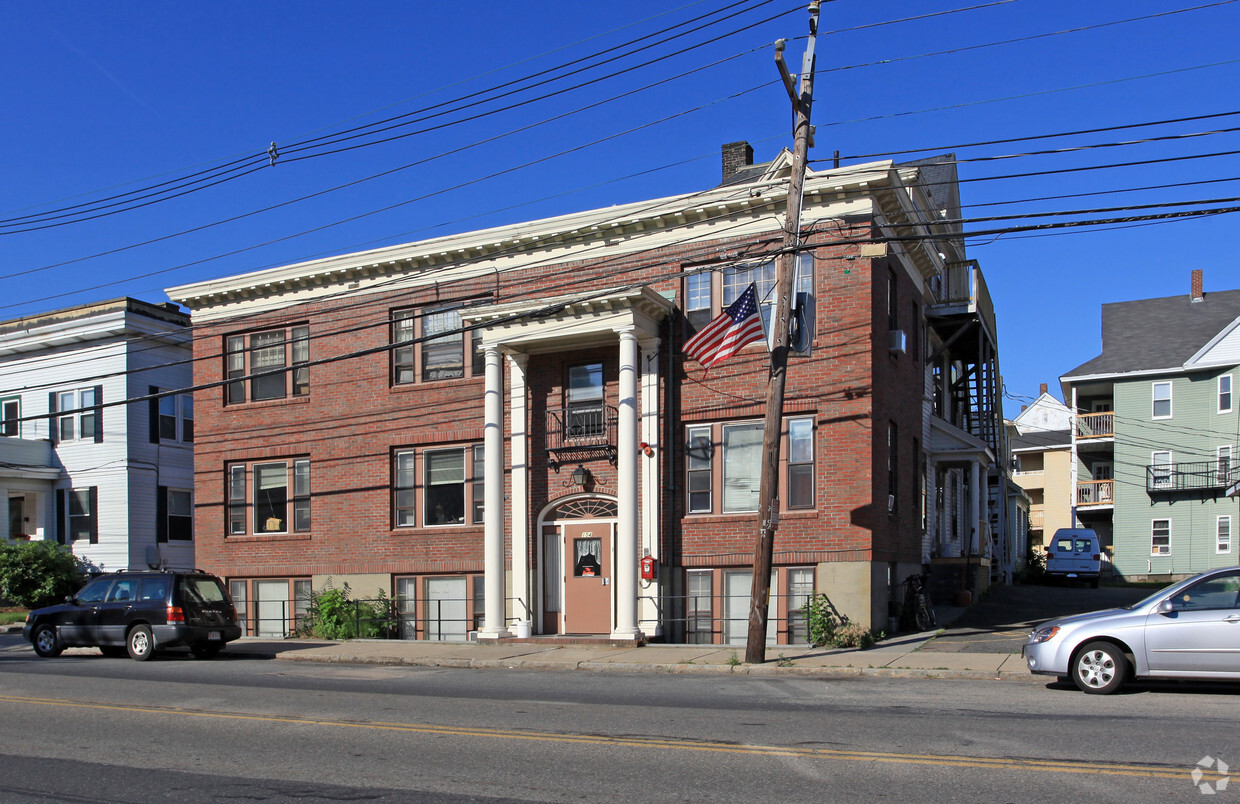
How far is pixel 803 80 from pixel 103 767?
13483 mm

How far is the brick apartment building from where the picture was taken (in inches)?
795

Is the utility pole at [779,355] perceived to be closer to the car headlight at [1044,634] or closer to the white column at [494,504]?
the car headlight at [1044,634]

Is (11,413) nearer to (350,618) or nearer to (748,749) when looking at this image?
(350,618)

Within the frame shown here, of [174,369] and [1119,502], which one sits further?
[1119,502]

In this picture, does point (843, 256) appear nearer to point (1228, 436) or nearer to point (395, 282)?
point (395, 282)

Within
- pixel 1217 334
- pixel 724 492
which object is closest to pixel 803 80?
pixel 724 492

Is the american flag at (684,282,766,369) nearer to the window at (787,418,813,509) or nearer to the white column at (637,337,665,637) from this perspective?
the window at (787,418,813,509)

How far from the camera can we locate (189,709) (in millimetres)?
12289

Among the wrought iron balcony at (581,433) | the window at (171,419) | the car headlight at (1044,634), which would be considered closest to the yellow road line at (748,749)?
the car headlight at (1044,634)

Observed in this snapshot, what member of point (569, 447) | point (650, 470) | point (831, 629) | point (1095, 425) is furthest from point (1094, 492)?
point (569, 447)

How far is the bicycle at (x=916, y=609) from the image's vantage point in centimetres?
2148

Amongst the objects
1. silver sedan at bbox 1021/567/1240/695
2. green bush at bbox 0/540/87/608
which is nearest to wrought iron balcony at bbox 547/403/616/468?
silver sedan at bbox 1021/567/1240/695

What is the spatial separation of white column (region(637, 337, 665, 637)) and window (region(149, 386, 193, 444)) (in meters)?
19.9

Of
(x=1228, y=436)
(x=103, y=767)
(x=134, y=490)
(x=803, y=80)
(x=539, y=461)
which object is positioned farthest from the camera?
(x=1228, y=436)
